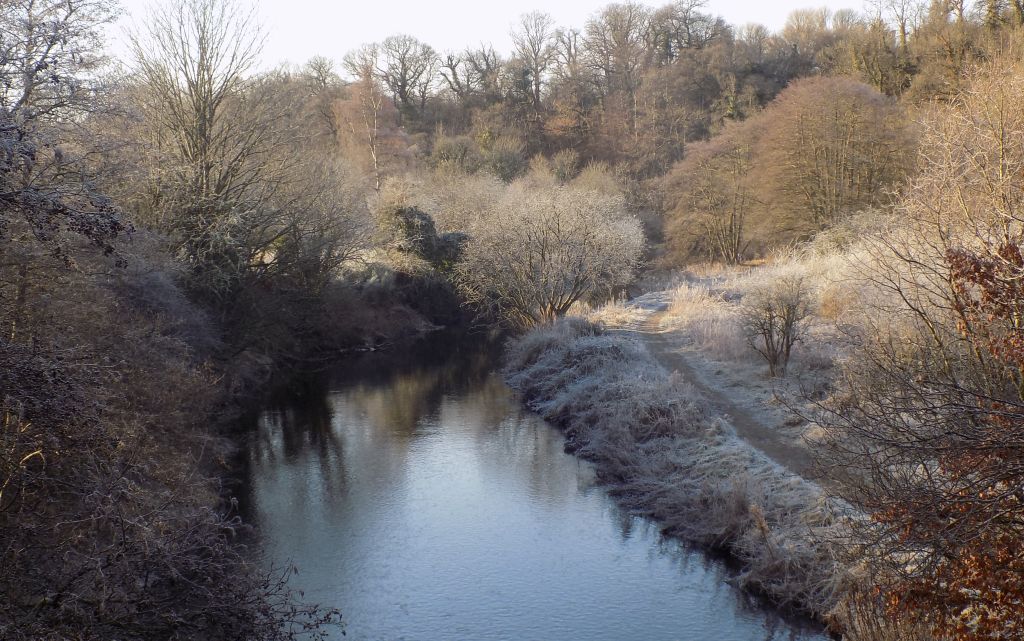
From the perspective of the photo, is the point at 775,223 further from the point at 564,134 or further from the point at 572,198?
the point at 564,134

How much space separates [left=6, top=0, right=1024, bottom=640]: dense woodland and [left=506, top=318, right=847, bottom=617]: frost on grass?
121 cm

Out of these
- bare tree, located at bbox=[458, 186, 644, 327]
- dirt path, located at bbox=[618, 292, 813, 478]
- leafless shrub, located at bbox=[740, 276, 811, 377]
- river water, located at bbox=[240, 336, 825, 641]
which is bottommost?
river water, located at bbox=[240, 336, 825, 641]

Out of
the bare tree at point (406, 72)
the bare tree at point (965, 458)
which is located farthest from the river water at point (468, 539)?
the bare tree at point (406, 72)

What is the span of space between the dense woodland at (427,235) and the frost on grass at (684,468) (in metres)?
1.21

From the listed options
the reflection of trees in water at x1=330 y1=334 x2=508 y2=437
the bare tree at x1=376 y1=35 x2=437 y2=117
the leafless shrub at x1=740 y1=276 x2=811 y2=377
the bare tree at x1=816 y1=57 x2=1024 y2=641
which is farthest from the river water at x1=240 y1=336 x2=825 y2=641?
the bare tree at x1=376 y1=35 x2=437 y2=117

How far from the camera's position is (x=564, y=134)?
48844mm

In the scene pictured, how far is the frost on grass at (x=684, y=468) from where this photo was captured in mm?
9141

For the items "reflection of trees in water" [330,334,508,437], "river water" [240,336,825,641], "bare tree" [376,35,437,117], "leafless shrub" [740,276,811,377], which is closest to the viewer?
"river water" [240,336,825,641]

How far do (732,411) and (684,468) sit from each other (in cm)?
264

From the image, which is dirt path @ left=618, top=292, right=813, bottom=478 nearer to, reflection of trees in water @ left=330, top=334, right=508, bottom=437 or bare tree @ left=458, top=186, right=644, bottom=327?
bare tree @ left=458, top=186, right=644, bottom=327

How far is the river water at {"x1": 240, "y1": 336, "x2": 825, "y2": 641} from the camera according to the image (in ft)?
28.8

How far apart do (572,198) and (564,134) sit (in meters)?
25.4

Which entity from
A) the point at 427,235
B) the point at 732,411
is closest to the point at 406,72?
the point at 427,235

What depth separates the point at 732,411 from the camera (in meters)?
14.5
